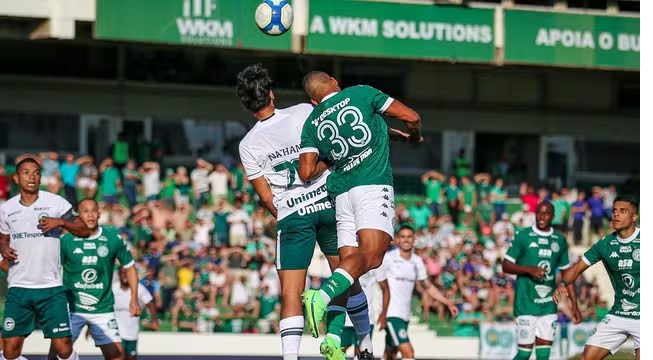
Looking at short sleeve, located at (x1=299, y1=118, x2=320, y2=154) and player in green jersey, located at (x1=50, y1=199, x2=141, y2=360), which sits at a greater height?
short sleeve, located at (x1=299, y1=118, x2=320, y2=154)

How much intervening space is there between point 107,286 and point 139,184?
12.6m

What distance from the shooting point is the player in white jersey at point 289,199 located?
10438mm

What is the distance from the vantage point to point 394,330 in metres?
17.1

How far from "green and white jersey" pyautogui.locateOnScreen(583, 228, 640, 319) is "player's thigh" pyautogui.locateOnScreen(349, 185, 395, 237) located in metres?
3.85

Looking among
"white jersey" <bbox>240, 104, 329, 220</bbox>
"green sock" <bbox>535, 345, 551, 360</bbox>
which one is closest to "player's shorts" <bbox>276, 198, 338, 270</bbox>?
"white jersey" <bbox>240, 104, 329, 220</bbox>

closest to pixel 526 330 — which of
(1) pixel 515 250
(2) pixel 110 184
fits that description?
(1) pixel 515 250

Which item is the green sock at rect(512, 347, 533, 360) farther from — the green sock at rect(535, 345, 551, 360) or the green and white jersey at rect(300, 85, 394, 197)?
the green and white jersey at rect(300, 85, 394, 197)

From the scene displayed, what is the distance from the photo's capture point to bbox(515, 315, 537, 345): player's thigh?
1585 centimetres

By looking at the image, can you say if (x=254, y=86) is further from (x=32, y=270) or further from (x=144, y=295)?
(x=144, y=295)

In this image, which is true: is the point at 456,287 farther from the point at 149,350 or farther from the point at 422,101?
the point at 422,101

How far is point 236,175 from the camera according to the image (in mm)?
27359

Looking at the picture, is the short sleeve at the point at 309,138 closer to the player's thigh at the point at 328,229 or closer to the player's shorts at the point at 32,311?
the player's thigh at the point at 328,229

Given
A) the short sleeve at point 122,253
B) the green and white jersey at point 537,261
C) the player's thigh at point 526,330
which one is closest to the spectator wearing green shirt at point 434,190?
the player's thigh at point 526,330
